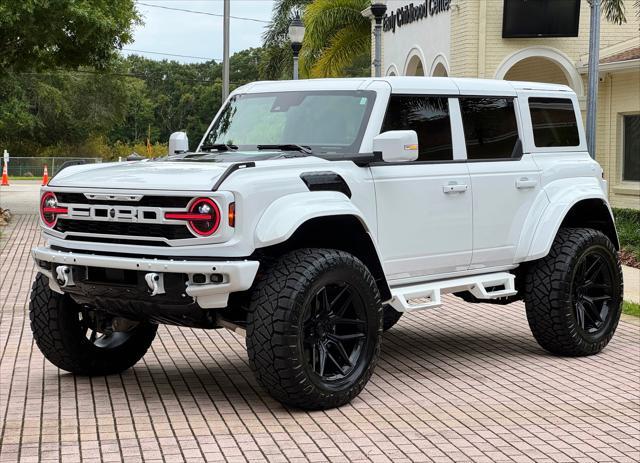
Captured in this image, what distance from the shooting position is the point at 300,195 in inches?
275

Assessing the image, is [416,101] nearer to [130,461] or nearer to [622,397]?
[622,397]

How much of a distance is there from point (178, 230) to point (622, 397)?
3.18m

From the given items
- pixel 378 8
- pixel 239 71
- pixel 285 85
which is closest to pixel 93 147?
pixel 239 71

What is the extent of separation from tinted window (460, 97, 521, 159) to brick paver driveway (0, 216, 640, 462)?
5.32ft

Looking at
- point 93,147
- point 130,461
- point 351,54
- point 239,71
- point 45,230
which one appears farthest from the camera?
point 239,71

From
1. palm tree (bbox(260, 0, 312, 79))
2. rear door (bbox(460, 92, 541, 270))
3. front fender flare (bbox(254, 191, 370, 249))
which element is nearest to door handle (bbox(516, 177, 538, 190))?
rear door (bbox(460, 92, 541, 270))

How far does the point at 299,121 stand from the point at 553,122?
2.44m

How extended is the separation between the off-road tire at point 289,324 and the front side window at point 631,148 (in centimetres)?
1848

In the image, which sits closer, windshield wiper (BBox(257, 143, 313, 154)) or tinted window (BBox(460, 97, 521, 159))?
windshield wiper (BBox(257, 143, 313, 154))

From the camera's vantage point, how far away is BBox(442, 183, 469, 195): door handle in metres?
8.09

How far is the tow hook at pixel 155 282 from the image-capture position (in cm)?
673

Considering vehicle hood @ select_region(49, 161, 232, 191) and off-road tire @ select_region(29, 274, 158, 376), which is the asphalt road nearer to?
off-road tire @ select_region(29, 274, 158, 376)

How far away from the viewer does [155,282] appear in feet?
22.1

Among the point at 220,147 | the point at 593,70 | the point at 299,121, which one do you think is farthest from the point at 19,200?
the point at 299,121
